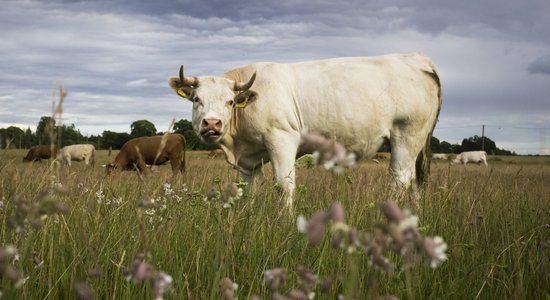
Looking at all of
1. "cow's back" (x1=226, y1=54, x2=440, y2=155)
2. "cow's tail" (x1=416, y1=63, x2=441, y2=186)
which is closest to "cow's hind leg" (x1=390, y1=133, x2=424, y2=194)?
"cow's back" (x1=226, y1=54, x2=440, y2=155)

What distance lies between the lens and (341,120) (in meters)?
7.04

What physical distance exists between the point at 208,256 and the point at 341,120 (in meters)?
4.34

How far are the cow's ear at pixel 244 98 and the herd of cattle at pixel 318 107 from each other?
0.04 ft

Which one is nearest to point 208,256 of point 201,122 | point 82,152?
point 201,122

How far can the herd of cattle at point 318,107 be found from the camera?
21.6ft

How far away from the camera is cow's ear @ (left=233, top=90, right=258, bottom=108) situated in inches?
258

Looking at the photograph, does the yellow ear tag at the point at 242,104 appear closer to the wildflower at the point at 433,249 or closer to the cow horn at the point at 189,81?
the cow horn at the point at 189,81

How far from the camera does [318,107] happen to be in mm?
7137

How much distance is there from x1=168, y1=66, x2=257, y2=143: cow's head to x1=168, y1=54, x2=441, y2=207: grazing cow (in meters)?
0.01

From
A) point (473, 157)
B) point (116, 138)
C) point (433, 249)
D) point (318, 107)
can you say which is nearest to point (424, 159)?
point (318, 107)

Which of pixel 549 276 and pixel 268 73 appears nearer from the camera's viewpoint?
pixel 549 276

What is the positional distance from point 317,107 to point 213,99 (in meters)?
1.53

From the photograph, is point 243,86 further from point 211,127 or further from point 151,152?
point 151,152

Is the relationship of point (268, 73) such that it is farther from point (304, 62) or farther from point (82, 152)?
point (82, 152)
